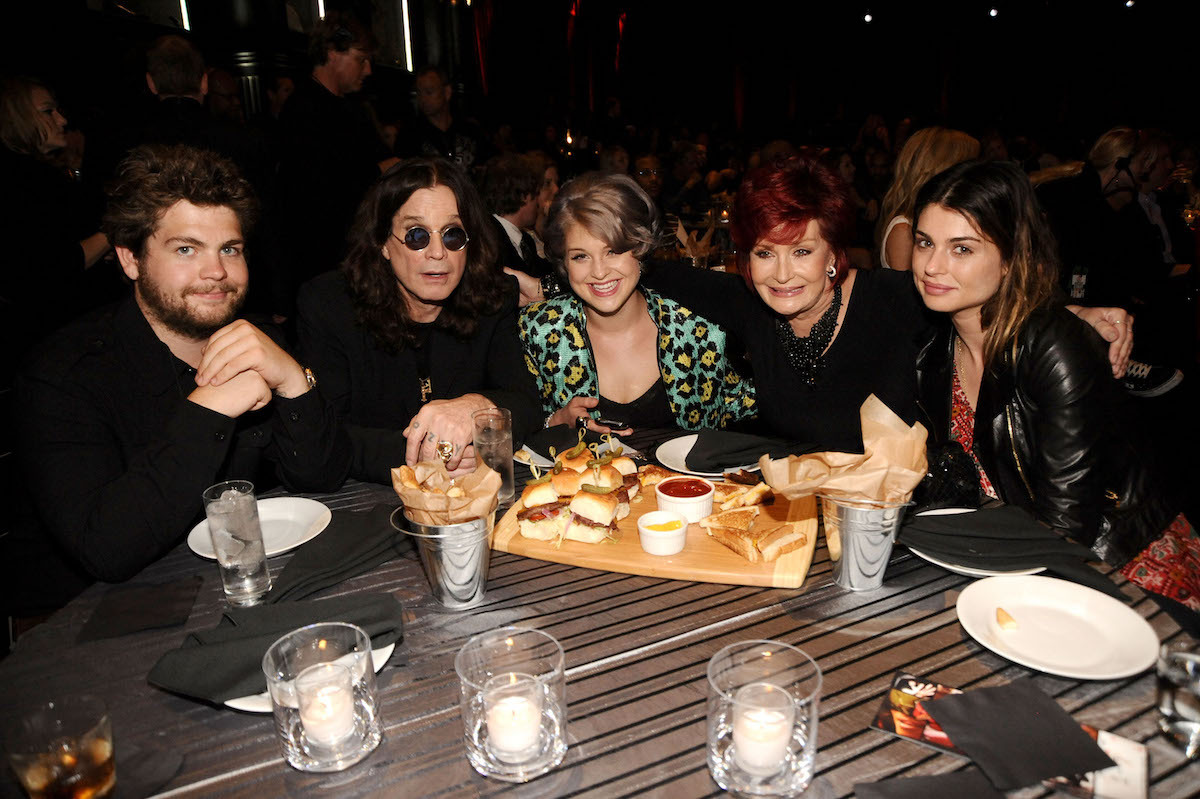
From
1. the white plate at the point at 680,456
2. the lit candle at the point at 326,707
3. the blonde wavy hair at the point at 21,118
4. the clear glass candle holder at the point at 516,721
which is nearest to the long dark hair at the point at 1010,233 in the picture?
the white plate at the point at 680,456

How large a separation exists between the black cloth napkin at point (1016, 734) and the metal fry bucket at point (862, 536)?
38 cm

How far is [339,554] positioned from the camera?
183cm

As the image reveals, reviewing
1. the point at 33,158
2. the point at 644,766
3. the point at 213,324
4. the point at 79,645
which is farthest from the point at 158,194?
the point at 33,158

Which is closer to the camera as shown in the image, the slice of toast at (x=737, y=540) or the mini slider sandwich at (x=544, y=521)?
the slice of toast at (x=737, y=540)

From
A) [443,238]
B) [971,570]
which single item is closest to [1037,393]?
[971,570]

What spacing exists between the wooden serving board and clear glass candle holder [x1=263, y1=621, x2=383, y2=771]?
66 cm

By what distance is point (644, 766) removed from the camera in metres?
1.17

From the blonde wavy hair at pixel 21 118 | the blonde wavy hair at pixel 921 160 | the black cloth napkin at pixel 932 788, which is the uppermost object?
the blonde wavy hair at pixel 21 118

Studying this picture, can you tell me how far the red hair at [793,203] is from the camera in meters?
3.00

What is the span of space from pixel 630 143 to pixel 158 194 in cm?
1571

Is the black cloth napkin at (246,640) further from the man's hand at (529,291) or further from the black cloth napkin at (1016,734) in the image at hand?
the man's hand at (529,291)

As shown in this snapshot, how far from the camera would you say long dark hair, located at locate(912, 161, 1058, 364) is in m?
2.53

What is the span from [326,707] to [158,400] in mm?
1566

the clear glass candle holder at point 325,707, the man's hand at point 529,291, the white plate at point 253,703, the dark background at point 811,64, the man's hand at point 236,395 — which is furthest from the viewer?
the dark background at point 811,64
